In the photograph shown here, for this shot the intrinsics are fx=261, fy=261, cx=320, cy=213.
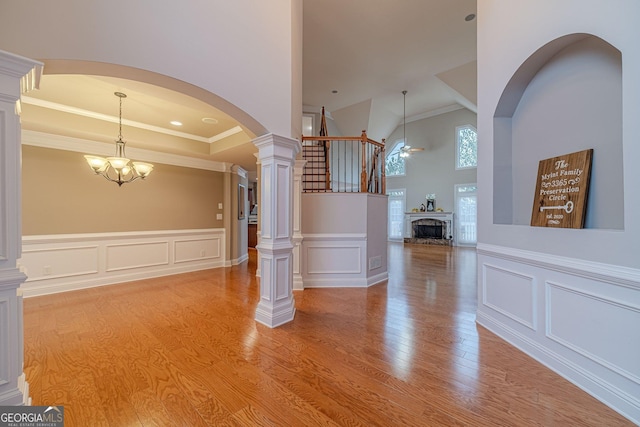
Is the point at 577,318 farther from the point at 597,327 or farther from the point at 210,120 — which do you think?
the point at 210,120

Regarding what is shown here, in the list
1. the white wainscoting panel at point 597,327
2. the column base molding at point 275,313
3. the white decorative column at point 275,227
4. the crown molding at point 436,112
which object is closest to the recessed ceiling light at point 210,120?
the white decorative column at point 275,227

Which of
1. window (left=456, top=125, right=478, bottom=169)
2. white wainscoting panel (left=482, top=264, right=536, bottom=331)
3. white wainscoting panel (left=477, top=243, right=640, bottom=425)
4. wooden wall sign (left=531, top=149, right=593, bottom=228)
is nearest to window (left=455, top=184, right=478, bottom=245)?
window (left=456, top=125, right=478, bottom=169)

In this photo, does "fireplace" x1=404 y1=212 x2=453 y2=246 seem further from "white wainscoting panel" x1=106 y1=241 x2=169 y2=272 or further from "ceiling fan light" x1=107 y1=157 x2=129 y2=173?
"ceiling fan light" x1=107 y1=157 x2=129 y2=173

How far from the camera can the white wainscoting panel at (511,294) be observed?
2.33 meters

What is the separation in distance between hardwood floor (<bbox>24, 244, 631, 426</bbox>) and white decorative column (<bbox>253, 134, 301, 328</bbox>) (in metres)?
Answer: 0.23

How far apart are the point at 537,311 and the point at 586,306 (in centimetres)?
43

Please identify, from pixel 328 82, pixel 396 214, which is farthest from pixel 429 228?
pixel 328 82

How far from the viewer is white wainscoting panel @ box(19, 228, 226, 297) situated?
4.04 meters

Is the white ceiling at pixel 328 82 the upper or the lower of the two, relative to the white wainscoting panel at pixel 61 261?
upper

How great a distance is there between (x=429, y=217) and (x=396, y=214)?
154 cm

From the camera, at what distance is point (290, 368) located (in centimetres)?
213

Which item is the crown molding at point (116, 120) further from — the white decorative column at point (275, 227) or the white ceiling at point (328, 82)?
the white decorative column at point (275, 227)

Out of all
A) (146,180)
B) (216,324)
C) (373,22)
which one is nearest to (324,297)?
(216,324)

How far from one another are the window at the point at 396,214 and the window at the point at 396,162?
0.80 m
